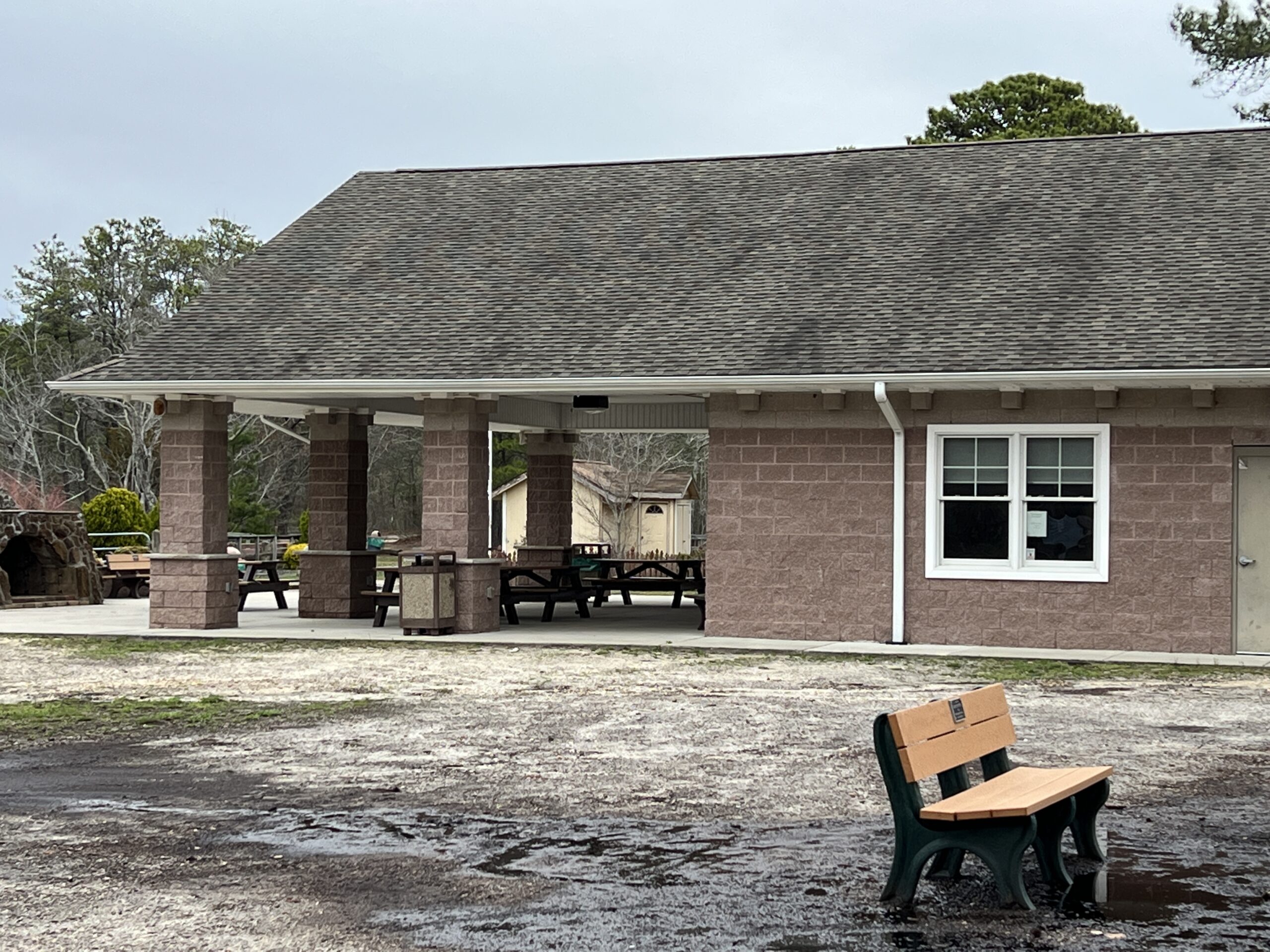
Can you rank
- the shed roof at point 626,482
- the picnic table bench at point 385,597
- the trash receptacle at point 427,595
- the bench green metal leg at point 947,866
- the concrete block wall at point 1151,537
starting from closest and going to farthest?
1. the bench green metal leg at point 947,866
2. the concrete block wall at point 1151,537
3. the trash receptacle at point 427,595
4. the picnic table bench at point 385,597
5. the shed roof at point 626,482

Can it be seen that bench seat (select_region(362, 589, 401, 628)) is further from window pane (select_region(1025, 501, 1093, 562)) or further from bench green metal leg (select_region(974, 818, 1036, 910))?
bench green metal leg (select_region(974, 818, 1036, 910))

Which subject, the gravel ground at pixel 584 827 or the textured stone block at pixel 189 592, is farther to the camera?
the textured stone block at pixel 189 592

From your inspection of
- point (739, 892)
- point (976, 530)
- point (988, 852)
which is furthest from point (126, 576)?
point (988, 852)

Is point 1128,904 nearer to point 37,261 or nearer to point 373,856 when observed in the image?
point 373,856

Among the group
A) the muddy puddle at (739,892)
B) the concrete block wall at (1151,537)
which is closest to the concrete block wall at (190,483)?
the concrete block wall at (1151,537)

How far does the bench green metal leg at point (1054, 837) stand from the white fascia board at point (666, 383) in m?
10.4

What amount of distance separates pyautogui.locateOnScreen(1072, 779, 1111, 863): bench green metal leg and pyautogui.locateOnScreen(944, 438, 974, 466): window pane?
35.6 ft

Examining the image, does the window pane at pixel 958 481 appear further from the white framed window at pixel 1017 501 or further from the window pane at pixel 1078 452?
the window pane at pixel 1078 452

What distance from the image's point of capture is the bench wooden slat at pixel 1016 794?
6.55m

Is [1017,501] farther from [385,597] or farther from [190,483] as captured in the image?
[190,483]

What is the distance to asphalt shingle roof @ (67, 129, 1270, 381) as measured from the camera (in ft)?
59.4

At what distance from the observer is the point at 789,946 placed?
20.0 ft

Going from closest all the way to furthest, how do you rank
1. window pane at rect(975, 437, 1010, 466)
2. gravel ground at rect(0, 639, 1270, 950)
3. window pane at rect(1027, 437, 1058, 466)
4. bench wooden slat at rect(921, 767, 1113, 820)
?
gravel ground at rect(0, 639, 1270, 950) → bench wooden slat at rect(921, 767, 1113, 820) → window pane at rect(1027, 437, 1058, 466) → window pane at rect(975, 437, 1010, 466)

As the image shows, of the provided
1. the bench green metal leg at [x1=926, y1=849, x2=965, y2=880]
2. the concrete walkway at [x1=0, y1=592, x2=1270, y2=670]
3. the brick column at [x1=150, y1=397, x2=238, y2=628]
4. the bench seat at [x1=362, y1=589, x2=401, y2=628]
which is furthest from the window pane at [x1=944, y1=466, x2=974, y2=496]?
the bench green metal leg at [x1=926, y1=849, x2=965, y2=880]
